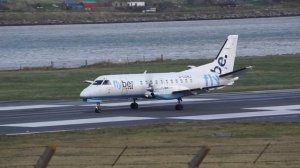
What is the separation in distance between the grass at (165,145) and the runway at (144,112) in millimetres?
2380

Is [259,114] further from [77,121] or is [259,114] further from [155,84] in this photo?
[77,121]

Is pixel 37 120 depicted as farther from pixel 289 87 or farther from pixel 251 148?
pixel 289 87

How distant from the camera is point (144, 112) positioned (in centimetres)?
4834

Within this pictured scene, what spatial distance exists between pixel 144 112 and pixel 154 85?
4.57ft

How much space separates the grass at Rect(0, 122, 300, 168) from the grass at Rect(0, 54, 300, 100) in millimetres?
17086

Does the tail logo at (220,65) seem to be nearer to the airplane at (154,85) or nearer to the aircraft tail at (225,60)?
the aircraft tail at (225,60)

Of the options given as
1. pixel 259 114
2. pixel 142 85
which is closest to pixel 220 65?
pixel 142 85

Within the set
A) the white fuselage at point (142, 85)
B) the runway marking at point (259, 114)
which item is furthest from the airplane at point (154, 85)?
the runway marking at point (259, 114)

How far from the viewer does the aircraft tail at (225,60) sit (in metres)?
52.1

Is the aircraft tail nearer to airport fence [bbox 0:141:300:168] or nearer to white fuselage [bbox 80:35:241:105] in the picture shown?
white fuselage [bbox 80:35:241:105]

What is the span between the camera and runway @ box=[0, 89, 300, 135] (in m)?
43.8

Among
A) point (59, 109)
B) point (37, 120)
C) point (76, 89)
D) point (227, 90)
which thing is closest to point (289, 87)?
point (227, 90)

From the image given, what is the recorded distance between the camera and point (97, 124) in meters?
43.4

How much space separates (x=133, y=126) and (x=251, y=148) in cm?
961
